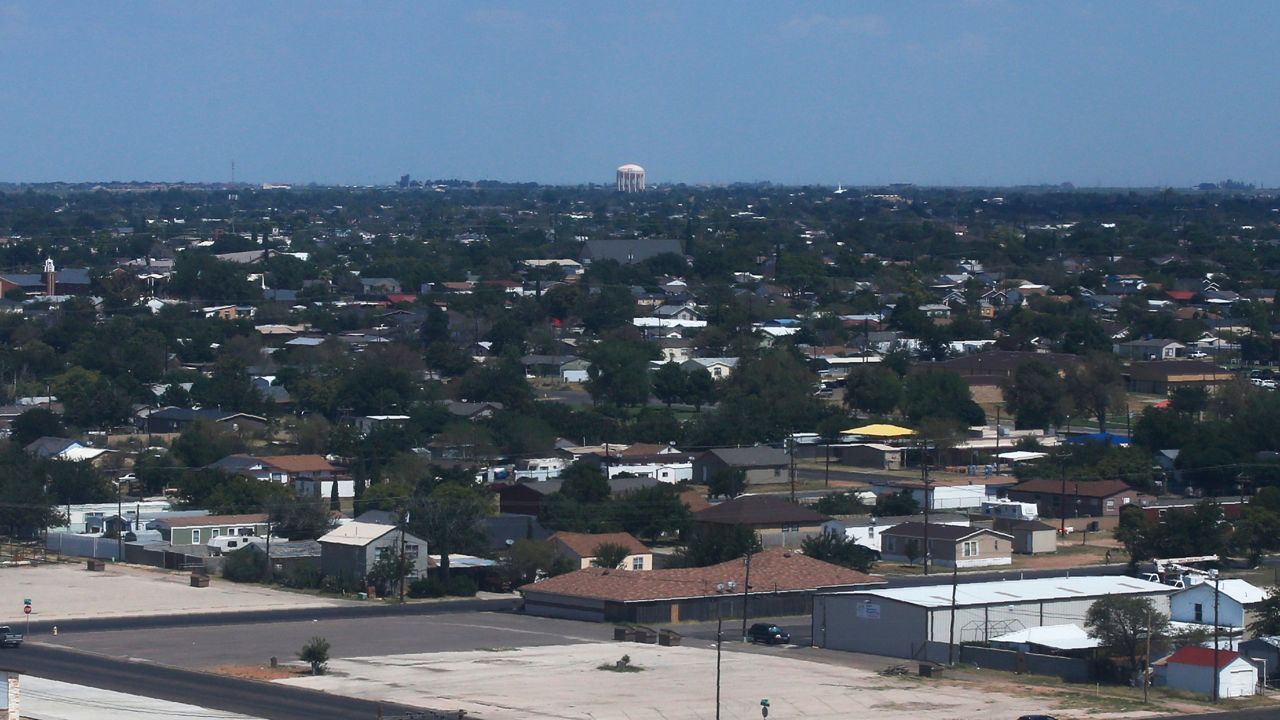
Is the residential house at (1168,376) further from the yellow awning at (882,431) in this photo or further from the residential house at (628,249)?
the residential house at (628,249)

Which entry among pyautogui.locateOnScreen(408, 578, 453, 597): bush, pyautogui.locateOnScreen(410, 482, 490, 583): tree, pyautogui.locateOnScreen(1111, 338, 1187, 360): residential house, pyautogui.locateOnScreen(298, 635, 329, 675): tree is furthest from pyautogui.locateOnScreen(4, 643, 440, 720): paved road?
pyautogui.locateOnScreen(1111, 338, 1187, 360): residential house

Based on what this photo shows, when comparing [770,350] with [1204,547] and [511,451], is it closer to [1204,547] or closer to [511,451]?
[511,451]

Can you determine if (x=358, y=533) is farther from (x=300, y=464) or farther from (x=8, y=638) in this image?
(x=300, y=464)

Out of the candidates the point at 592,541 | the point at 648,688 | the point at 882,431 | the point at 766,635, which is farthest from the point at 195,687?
the point at 882,431

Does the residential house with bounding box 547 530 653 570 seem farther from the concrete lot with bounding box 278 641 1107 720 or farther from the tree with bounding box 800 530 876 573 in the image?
the concrete lot with bounding box 278 641 1107 720

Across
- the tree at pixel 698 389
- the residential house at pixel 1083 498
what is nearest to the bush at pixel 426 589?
the residential house at pixel 1083 498

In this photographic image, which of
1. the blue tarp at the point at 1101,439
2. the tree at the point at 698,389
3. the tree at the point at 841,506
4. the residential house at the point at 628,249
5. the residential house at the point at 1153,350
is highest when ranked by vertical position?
the residential house at the point at 628,249
